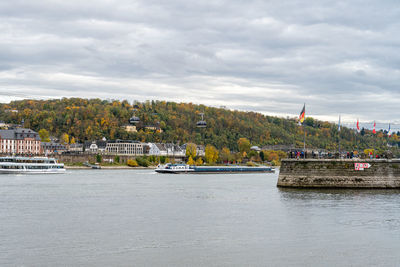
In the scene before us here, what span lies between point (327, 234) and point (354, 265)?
6.45 m

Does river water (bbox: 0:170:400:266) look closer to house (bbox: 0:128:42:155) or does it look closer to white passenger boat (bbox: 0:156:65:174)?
white passenger boat (bbox: 0:156:65:174)

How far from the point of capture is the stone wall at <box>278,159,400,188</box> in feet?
173

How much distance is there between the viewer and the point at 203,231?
1208 inches

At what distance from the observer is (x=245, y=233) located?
30.1m

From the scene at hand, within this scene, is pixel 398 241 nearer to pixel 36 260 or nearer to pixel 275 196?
pixel 36 260

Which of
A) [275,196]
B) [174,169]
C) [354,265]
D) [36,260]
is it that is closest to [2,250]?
[36,260]

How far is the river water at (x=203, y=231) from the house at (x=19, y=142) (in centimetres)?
11375

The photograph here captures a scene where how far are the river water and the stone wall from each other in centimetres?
434

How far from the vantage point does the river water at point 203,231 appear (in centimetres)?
2422

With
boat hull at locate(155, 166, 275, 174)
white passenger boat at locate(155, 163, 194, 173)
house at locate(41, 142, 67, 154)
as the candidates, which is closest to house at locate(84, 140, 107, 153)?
house at locate(41, 142, 67, 154)

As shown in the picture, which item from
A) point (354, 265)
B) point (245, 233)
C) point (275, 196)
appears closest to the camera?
point (354, 265)

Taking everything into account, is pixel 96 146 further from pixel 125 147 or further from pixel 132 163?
pixel 132 163

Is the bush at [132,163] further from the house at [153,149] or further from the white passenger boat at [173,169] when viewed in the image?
the white passenger boat at [173,169]

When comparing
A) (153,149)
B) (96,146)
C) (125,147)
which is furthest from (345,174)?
(125,147)
